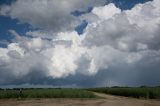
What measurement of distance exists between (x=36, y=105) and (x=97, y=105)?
24.5ft

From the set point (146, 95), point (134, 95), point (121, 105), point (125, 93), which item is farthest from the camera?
point (125, 93)

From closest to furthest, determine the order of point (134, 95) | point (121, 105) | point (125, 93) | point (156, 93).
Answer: point (121, 105)
point (156, 93)
point (134, 95)
point (125, 93)

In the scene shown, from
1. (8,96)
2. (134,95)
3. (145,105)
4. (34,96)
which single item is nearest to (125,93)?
(134,95)

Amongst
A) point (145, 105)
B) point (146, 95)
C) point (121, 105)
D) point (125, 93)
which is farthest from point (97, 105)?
point (125, 93)

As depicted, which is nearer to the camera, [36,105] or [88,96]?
[36,105]

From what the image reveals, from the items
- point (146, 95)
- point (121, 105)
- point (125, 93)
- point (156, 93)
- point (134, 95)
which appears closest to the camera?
point (121, 105)

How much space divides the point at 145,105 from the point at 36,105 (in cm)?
1308

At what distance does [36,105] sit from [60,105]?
295 centimetres

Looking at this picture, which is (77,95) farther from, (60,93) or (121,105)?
(121,105)

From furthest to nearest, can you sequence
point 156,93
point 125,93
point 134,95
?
point 125,93 < point 134,95 < point 156,93

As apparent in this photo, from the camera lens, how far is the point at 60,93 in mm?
54781

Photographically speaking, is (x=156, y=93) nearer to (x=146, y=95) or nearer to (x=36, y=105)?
(x=146, y=95)

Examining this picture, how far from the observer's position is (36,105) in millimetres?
34469

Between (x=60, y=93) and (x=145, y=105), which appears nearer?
(x=145, y=105)
